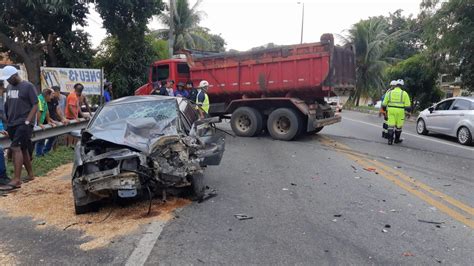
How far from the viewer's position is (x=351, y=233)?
14.9 feet

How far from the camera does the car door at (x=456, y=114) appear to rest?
12.6 metres

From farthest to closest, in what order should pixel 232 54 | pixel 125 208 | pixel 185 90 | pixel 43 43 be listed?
pixel 43 43
pixel 185 90
pixel 232 54
pixel 125 208

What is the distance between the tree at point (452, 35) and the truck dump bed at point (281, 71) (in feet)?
25.9

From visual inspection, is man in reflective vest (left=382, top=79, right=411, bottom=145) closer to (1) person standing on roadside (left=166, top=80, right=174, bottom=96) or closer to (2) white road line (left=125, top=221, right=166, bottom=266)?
(1) person standing on roadside (left=166, top=80, right=174, bottom=96)

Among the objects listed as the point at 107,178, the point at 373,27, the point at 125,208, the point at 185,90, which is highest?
the point at 373,27

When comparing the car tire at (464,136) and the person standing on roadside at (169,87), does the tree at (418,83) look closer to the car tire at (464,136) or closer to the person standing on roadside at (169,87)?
the car tire at (464,136)

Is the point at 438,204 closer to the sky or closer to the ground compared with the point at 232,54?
closer to the ground

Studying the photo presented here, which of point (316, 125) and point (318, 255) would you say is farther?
point (316, 125)

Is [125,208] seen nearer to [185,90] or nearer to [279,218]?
[279,218]

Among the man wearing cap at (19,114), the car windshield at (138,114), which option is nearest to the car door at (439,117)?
the car windshield at (138,114)

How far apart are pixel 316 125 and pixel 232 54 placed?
3.24 meters

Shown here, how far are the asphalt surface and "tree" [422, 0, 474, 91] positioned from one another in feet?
36.3

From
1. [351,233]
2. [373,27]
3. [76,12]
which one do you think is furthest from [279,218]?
[373,27]

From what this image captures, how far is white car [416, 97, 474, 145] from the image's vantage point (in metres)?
12.2
